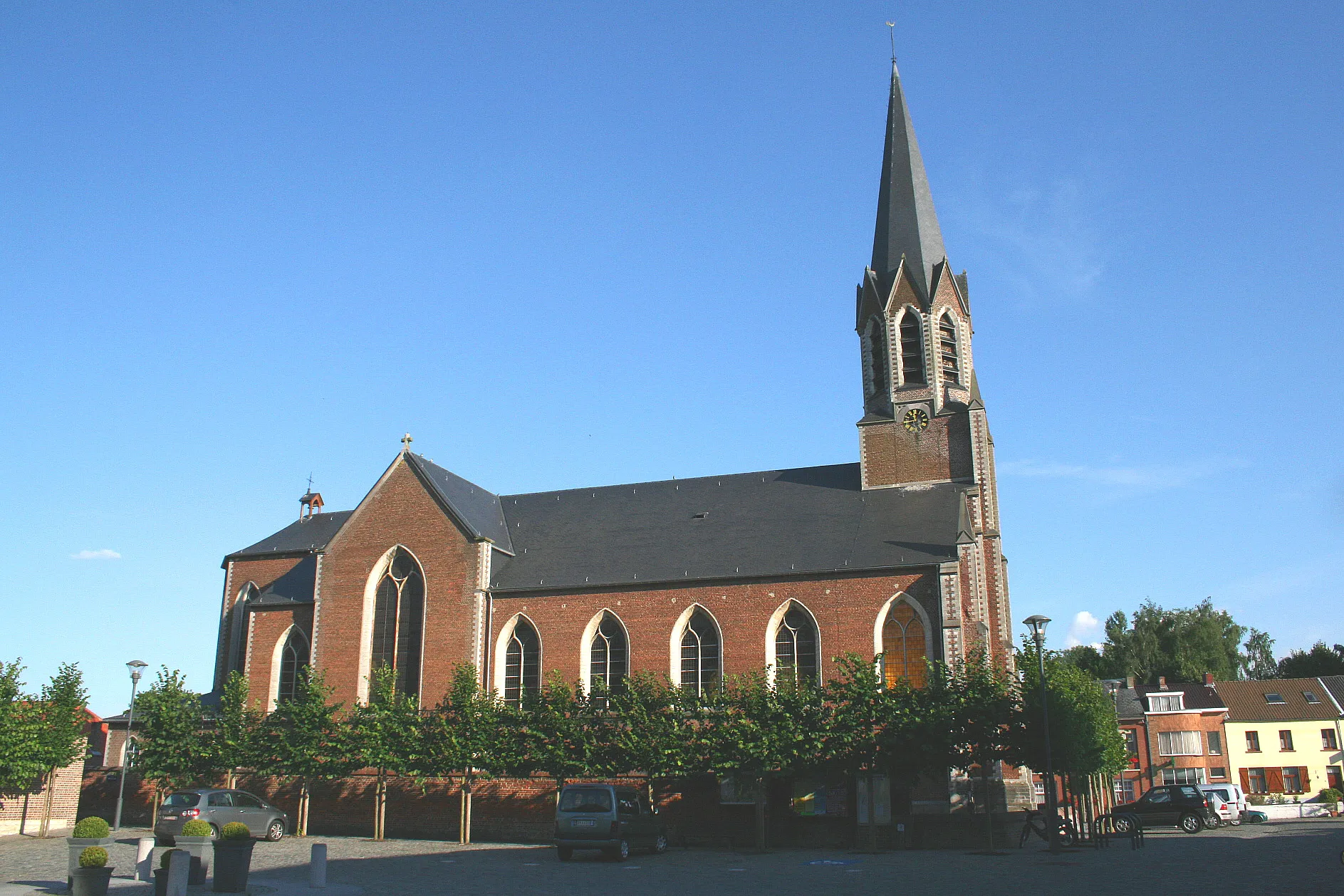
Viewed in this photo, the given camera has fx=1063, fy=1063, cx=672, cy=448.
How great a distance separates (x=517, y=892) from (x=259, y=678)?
2494 centimetres

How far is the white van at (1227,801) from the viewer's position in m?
43.4

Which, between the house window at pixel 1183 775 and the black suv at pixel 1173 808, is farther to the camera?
the house window at pixel 1183 775

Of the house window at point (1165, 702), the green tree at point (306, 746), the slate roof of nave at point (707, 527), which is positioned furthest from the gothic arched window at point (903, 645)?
the house window at point (1165, 702)

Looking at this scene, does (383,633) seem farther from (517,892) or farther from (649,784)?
(517,892)

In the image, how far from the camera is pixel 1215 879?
63.1ft

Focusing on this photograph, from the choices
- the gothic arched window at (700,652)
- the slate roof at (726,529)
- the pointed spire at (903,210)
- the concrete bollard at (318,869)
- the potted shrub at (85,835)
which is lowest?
the concrete bollard at (318,869)

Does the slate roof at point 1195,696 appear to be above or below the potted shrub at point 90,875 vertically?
above

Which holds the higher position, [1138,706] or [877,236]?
[877,236]

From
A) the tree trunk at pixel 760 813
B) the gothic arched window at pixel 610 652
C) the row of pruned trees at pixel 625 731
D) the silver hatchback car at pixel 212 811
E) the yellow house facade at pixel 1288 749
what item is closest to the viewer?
the silver hatchback car at pixel 212 811

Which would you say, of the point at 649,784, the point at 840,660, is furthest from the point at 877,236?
the point at 649,784

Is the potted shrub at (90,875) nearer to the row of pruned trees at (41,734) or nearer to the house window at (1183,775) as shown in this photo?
the row of pruned trees at (41,734)

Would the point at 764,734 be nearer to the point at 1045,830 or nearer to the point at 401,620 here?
the point at 1045,830

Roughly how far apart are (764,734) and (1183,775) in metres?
48.7

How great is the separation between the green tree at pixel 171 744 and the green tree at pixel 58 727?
1.84 meters
